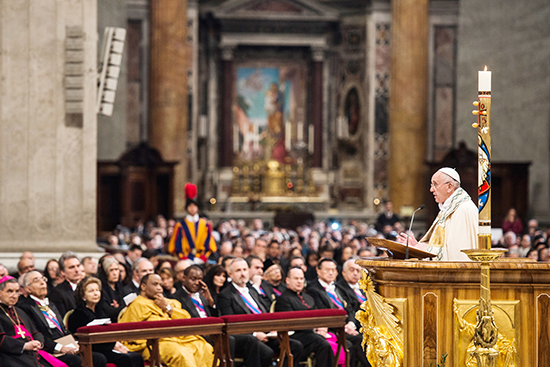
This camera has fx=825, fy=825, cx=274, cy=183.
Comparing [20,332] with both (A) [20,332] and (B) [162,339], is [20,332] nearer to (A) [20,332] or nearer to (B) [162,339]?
(A) [20,332]

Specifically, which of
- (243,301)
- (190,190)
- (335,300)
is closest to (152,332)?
(243,301)

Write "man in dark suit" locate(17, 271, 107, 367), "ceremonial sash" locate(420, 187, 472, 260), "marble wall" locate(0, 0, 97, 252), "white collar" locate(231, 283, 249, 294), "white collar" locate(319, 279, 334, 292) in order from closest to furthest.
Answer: "ceremonial sash" locate(420, 187, 472, 260)
"man in dark suit" locate(17, 271, 107, 367)
"white collar" locate(231, 283, 249, 294)
"white collar" locate(319, 279, 334, 292)
"marble wall" locate(0, 0, 97, 252)

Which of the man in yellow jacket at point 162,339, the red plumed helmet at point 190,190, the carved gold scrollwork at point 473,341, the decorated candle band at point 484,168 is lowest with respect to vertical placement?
the man in yellow jacket at point 162,339

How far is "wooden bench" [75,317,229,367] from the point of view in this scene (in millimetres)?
6414

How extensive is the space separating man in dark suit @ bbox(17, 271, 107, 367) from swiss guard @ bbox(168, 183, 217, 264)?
5.28 metres

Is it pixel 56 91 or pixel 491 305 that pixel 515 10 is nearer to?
pixel 56 91

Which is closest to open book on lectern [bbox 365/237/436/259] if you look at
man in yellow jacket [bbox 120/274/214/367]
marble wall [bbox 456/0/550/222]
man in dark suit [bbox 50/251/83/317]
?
man in yellow jacket [bbox 120/274/214/367]

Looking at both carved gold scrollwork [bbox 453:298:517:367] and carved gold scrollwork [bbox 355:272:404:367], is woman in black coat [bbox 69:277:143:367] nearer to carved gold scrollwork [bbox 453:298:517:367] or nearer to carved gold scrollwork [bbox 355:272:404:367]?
carved gold scrollwork [bbox 355:272:404:367]

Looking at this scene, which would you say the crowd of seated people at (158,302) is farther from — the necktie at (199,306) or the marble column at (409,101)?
the marble column at (409,101)

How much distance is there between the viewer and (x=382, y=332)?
4801mm

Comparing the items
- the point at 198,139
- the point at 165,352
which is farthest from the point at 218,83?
the point at 165,352

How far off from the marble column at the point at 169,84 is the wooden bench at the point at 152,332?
16.0m

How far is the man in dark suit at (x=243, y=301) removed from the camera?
812 centimetres

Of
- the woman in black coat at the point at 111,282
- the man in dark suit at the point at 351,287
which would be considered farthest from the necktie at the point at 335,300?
the woman in black coat at the point at 111,282
